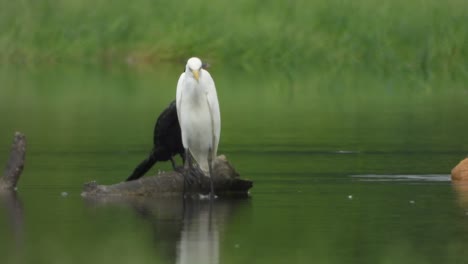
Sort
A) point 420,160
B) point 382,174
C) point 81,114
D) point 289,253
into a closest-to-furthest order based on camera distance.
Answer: point 289,253, point 382,174, point 420,160, point 81,114

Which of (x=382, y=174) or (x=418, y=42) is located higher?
(x=418, y=42)

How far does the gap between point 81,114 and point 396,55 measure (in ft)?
45.2

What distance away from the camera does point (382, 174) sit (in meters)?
16.0

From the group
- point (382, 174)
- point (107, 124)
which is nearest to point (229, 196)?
point (382, 174)

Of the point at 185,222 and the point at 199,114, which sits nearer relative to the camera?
the point at 185,222

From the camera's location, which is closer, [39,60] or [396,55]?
[396,55]

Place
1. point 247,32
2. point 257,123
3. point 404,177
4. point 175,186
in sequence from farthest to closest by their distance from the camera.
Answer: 1. point 247,32
2. point 257,123
3. point 404,177
4. point 175,186

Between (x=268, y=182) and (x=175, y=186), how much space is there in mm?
1166

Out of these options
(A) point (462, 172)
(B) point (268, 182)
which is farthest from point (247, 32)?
(A) point (462, 172)

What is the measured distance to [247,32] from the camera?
40.7m

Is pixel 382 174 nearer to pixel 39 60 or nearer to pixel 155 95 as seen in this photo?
pixel 155 95

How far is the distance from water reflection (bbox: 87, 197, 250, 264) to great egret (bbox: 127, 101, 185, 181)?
0.93 metres

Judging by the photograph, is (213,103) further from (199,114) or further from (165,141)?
(165,141)

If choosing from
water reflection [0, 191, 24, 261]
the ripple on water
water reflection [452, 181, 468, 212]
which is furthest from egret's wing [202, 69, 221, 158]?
water reflection [452, 181, 468, 212]
